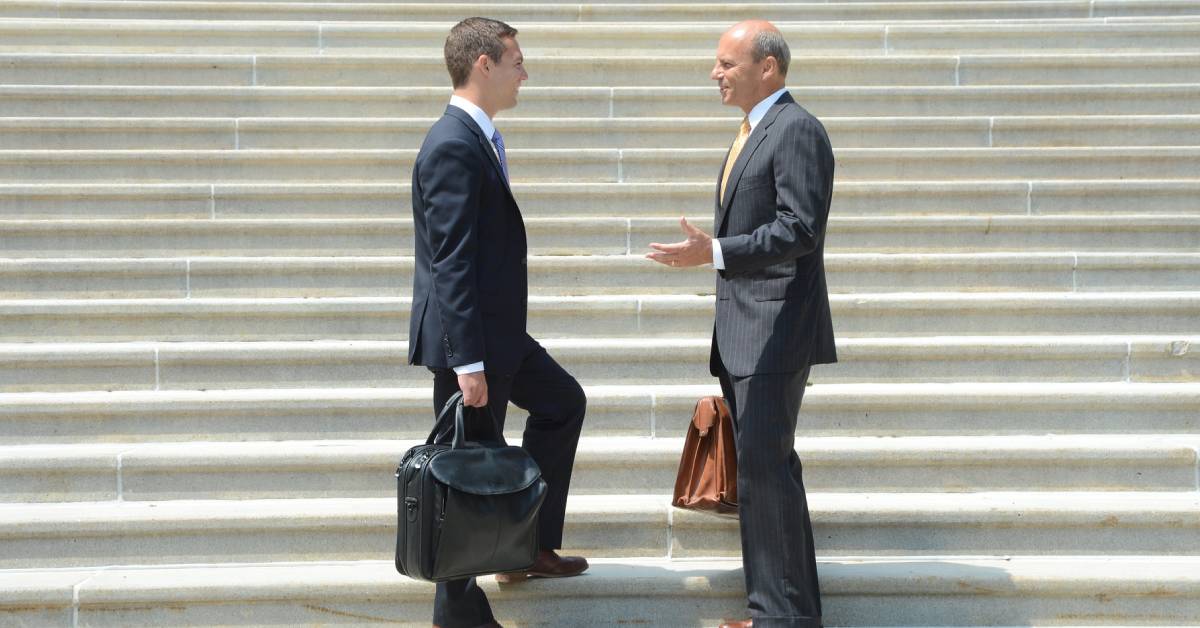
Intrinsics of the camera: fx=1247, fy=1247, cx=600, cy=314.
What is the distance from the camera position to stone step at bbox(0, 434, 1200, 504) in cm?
469

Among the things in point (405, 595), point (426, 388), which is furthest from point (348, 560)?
point (426, 388)

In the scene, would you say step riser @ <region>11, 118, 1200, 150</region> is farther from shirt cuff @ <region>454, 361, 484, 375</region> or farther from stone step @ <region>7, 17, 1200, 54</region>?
shirt cuff @ <region>454, 361, 484, 375</region>

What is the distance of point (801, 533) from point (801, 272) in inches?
31.0

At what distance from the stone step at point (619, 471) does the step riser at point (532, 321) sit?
33.9 inches

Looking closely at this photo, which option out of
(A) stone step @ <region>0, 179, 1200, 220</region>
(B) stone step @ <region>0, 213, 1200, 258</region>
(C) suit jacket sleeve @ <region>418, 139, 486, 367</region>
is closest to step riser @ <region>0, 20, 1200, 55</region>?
(A) stone step @ <region>0, 179, 1200, 220</region>

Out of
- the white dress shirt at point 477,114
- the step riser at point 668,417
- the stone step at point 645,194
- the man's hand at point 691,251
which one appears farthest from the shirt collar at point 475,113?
the stone step at point 645,194

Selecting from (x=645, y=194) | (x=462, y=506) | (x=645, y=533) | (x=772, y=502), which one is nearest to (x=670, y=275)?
(x=645, y=194)

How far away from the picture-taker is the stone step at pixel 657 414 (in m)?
4.99

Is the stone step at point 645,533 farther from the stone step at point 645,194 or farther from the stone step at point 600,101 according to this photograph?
the stone step at point 600,101

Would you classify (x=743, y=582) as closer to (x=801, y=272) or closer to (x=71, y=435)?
(x=801, y=272)

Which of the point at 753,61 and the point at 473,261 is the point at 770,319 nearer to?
the point at 753,61

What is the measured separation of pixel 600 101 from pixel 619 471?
9.45ft

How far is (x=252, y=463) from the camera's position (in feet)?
15.5

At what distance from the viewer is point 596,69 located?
733 centimetres
